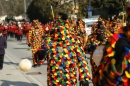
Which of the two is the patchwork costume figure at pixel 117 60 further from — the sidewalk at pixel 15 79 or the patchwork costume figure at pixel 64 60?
the sidewalk at pixel 15 79

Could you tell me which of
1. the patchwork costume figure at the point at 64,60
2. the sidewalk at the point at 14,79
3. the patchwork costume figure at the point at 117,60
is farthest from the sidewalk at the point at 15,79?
the patchwork costume figure at the point at 117,60

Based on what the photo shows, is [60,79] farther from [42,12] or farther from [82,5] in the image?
[42,12]

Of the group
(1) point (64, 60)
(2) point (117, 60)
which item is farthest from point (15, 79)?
(2) point (117, 60)

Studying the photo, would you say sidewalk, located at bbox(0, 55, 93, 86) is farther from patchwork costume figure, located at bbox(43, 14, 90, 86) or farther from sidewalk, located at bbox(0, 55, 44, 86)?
patchwork costume figure, located at bbox(43, 14, 90, 86)

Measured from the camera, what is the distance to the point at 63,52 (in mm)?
5609

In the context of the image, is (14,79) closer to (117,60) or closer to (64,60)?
(64,60)

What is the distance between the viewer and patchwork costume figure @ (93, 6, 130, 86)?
315 cm

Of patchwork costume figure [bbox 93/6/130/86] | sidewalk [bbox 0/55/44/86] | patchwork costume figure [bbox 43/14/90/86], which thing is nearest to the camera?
patchwork costume figure [bbox 93/6/130/86]

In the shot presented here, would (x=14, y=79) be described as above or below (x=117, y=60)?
below

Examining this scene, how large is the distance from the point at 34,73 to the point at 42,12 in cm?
3644

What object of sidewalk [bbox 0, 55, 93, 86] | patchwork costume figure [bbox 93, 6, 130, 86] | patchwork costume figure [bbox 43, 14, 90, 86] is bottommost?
sidewalk [bbox 0, 55, 93, 86]

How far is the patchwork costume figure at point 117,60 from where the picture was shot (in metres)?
3.15

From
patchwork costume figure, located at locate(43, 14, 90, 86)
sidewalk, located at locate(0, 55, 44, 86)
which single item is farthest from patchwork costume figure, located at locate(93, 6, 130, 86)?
sidewalk, located at locate(0, 55, 44, 86)

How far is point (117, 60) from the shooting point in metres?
3.16
